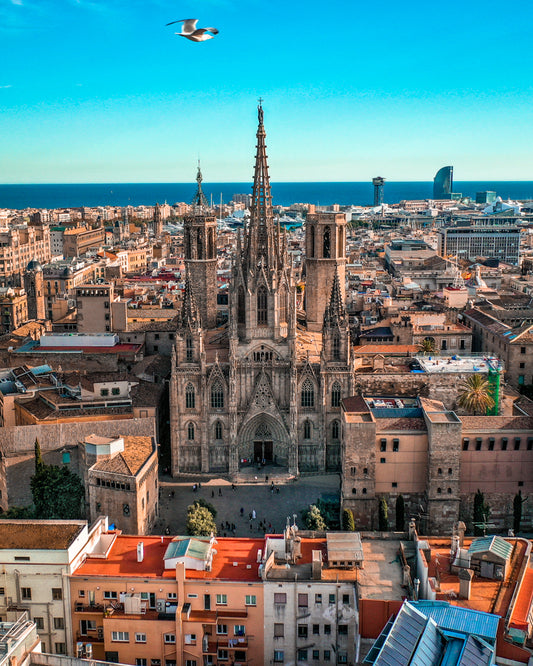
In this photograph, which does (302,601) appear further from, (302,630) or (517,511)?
(517,511)

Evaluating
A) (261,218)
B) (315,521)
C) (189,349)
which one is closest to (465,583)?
(315,521)

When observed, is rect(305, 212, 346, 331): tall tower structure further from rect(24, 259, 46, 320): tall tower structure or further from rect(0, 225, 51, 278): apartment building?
rect(0, 225, 51, 278): apartment building

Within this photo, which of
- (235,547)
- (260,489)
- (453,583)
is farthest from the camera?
(260,489)

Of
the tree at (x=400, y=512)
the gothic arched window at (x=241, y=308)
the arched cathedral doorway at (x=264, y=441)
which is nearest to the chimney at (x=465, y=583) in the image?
the tree at (x=400, y=512)

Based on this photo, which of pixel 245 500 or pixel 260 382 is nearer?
pixel 245 500

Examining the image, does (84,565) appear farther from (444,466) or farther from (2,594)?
(444,466)

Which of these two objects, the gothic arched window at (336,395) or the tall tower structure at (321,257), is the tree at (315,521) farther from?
the tall tower structure at (321,257)

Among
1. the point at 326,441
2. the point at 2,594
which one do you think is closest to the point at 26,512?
the point at 2,594
